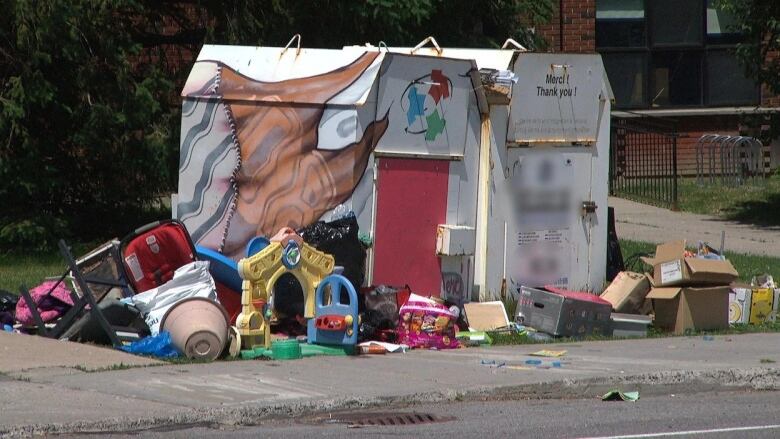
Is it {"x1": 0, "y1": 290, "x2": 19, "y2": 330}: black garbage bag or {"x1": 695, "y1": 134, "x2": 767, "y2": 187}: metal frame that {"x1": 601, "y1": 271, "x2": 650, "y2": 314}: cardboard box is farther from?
{"x1": 695, "y1": 134, "x2": 767, "y2": 187}: metal frame

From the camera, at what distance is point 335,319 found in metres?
10.7

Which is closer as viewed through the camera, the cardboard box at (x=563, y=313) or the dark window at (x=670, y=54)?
the cardboard box at (x=563, y=313)

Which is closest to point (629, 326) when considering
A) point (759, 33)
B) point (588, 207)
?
point (588, 207)

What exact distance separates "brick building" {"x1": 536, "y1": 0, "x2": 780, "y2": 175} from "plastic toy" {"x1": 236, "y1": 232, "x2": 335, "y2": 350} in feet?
52.2

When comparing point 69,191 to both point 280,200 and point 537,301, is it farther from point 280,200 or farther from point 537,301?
point 537,301

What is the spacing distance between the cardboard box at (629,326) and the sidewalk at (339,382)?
0.70m

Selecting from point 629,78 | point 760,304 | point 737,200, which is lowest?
point 760,304

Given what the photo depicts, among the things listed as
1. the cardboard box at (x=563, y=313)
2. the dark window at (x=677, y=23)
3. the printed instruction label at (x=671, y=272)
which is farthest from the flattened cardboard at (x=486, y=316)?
the dark window at (x=677, y=23)

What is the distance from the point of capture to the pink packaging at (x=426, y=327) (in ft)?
37.2

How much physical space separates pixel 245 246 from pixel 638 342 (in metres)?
3.85

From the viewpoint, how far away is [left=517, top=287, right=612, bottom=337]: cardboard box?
39.3 feet

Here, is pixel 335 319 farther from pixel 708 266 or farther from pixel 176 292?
pixel 708 266

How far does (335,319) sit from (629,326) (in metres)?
3.24

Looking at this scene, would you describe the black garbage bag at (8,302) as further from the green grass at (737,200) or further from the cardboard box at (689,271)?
the green grass at (737,200)
